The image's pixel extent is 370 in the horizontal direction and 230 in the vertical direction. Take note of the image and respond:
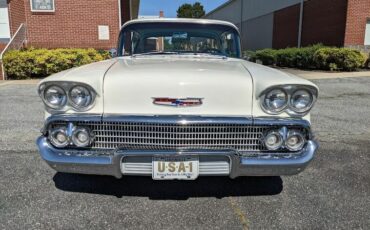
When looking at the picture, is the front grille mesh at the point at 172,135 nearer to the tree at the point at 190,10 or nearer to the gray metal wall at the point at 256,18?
the gray metal wall at the point at 256,18

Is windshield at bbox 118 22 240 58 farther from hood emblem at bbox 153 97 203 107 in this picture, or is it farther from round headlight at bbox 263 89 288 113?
hood emblem at bbox 153 97 203 107

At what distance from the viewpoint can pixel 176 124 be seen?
2439mm

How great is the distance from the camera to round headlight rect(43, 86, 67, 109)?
8.38 feet

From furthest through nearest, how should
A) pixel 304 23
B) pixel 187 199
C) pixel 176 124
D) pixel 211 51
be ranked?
pixel 304 23 → pixel 211 51 → pixel 187 199 → pixel 176 124

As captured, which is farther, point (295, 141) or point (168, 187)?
point (168, 187)

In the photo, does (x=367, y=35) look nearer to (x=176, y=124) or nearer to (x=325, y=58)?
(x=325, y=58)

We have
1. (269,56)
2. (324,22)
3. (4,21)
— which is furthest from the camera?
(269,56)

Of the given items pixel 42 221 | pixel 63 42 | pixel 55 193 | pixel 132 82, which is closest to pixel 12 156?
pixel 55 193

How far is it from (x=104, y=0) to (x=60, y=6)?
1.68 metres

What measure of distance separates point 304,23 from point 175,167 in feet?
65.4

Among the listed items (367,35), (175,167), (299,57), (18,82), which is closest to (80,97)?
→ (175,167)

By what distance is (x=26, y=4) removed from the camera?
1304cm

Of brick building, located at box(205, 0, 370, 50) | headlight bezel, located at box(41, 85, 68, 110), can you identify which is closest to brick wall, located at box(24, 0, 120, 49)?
brick building, located at box(205, 0, 370, 50)

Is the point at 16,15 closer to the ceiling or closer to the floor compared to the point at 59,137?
closer to the ceiling
